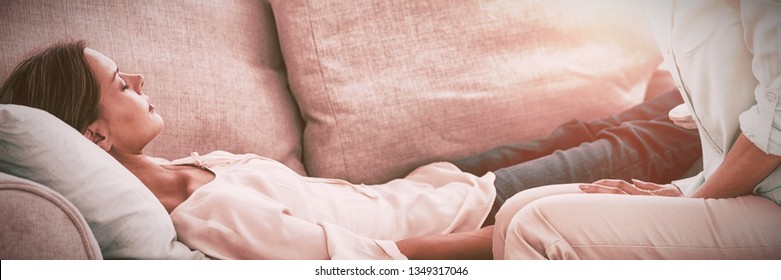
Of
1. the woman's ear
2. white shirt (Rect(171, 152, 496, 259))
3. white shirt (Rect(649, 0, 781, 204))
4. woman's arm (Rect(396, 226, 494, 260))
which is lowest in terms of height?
woman's arm (Rect(396, 226, 494, 260))

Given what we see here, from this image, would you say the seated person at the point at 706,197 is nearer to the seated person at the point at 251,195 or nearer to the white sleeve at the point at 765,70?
the white sleeve at the point at 765,70

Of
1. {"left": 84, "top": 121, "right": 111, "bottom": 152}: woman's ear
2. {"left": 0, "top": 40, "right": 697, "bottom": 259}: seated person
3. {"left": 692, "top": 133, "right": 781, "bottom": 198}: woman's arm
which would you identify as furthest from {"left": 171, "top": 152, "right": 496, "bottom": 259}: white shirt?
{"left": 692, "top": 133, "right": 781, "bottom": 198}: woman's arm

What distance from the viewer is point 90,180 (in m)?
0.98

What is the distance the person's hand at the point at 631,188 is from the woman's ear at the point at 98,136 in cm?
82

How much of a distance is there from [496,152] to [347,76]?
1.11 ft

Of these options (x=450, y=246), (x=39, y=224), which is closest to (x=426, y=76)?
(x=450, y=246)

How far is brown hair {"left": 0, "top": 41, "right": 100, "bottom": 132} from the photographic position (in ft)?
3.44

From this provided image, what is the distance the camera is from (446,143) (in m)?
1.30

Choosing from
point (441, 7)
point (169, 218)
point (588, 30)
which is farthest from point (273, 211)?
point (588, 30)

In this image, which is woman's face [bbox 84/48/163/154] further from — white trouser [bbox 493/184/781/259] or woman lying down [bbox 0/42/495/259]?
white trouser [bbox 493/184/781/259]

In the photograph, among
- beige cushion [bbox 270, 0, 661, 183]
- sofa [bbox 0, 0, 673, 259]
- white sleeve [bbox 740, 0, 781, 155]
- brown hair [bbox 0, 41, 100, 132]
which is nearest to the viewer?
white sleeve [bbox 740, 0, 781, 155]

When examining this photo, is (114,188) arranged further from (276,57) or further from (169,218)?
(276,57)

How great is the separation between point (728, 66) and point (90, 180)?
964 mm

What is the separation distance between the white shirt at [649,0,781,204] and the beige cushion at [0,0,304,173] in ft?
2.34
